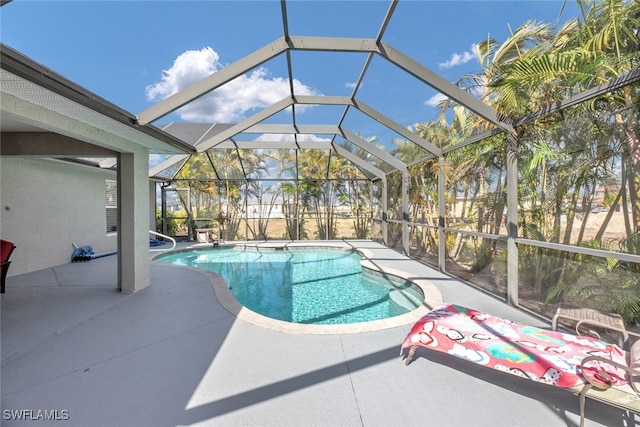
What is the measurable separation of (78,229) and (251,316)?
7.93m

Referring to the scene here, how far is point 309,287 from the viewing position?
7473 millimetres

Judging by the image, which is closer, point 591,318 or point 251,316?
point 591,318

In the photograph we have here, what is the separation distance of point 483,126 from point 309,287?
5.42 meters

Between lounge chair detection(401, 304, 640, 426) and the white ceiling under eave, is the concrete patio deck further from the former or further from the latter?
the white ceiling under eave

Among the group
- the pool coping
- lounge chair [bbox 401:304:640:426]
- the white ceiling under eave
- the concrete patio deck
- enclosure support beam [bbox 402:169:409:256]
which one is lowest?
the concrete patio deck

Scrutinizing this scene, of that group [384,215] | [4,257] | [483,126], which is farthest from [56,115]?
[384,215]

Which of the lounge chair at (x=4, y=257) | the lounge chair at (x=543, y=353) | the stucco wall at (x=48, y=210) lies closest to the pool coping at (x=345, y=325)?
the lounge chair at (x=543, y=353)

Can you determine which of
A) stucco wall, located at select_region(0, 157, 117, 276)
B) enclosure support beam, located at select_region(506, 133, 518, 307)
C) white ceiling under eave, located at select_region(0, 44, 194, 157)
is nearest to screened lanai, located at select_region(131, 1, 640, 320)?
enclosure support beam, located at select_region(506, 133, 518, 307)

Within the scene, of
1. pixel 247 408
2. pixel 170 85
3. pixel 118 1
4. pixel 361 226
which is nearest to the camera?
pixel 247 408

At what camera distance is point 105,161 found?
29.5 ft

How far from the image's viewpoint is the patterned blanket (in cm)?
235

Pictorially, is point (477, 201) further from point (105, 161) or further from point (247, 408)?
point (105, 161)

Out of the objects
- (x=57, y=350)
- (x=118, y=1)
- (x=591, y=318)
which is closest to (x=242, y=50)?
(x=118, y=1)

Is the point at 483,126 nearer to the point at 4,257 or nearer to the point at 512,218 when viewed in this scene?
the point at 512,218
